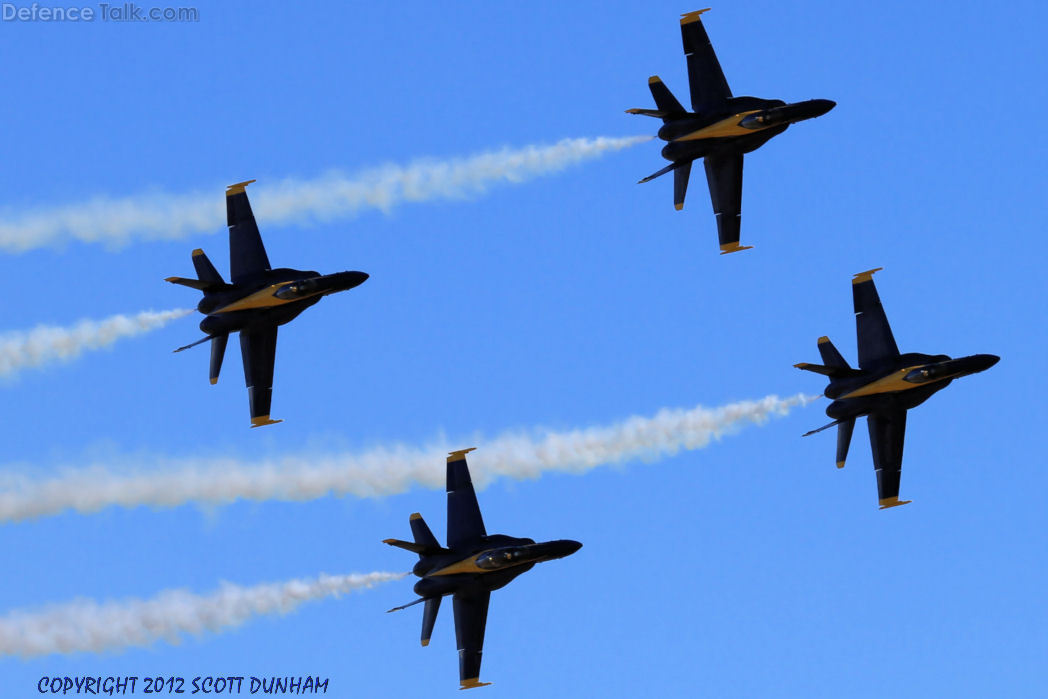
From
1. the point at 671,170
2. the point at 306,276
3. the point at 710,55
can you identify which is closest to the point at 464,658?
the point at 306,276

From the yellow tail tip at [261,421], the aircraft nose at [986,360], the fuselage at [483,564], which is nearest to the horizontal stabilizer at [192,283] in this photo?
the yellow tail tip at [261,421]

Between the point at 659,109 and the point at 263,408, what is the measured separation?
23.2 m

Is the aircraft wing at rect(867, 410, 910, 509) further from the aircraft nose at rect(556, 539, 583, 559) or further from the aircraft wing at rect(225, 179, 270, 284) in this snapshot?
the aircraft wing at rect(225, 179, 270, 284)

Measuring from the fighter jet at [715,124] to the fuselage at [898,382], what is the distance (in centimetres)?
887

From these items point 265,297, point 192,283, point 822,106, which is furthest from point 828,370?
point 192,283

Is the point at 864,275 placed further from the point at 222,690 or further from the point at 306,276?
the point at 222,690

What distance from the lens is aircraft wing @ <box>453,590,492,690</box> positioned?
81.4 m

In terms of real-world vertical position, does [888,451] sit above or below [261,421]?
below

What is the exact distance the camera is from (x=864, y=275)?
89500 millimetres

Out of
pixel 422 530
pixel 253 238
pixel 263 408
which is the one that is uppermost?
pixel 253 238

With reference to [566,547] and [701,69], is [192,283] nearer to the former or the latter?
[566,547]

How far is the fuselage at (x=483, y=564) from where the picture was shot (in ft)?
259

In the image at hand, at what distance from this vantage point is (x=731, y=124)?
86.1 meters

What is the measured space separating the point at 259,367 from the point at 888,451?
97.8 feet
